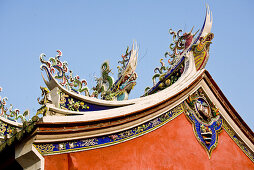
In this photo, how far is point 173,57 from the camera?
9688 mm

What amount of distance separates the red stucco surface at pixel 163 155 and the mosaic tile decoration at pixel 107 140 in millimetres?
66

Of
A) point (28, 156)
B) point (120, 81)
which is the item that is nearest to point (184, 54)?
point (120, 81)

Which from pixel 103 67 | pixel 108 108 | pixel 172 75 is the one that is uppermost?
pixel 103 67

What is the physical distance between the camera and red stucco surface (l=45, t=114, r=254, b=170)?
6.37 metres

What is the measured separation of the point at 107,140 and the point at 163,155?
1.08m

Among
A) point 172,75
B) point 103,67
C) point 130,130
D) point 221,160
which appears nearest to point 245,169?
point 221,160

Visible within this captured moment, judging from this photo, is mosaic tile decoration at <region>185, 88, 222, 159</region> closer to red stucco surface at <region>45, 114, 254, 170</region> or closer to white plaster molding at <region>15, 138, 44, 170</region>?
red stucco surface at <region>45, 114, 254, 170</region>

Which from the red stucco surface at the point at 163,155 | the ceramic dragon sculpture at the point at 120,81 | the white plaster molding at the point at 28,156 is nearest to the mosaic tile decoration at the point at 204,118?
the red stucco surface at the point at 163,155

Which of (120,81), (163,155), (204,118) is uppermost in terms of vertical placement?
(120,81)

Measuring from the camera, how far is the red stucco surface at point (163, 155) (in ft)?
20.9

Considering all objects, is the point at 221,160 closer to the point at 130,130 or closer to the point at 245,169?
the point at 245,169

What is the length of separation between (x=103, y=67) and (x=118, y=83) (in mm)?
578

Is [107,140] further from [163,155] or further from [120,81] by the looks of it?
[120,81]

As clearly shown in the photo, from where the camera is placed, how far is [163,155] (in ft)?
24.0
